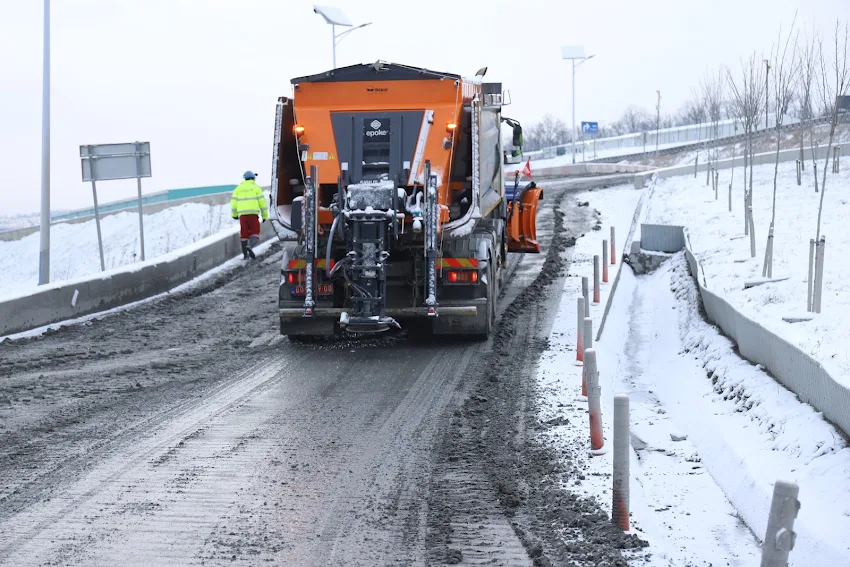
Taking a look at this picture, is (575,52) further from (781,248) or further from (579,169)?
(781,248)

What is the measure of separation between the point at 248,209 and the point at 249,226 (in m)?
0.51

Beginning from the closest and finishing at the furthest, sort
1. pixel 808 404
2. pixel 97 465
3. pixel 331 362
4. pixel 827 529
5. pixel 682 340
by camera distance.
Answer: pixel 827 529
pixel 97 465
pixel 808 404
pixel 331 362
pixel 682 340

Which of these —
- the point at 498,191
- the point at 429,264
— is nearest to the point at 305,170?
the point at 429,264

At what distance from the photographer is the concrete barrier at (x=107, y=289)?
44.8ft

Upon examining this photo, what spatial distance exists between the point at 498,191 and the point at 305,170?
3551 millimetres

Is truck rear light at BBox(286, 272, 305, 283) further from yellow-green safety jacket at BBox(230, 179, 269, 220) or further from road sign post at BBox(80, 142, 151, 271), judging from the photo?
yellow-green safety jacket at BBox(230, 179, 269, 220)

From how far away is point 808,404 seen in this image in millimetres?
8195

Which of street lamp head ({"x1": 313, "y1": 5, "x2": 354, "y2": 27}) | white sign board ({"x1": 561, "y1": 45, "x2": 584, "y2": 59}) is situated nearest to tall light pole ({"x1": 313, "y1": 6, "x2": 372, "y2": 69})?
street lamp head ({"x1": 313, "y1": 5, "x2": 354, "y2": 27})

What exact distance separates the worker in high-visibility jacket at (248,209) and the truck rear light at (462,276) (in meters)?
8.42

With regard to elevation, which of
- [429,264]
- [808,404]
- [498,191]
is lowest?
[808,404]

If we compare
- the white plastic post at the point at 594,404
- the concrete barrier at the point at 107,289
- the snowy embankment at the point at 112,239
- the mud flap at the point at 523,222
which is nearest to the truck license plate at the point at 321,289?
the concrete barrier at the point at 107,289

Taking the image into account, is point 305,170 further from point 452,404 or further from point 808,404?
point 808,404

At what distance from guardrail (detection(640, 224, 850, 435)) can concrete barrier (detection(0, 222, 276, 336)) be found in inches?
354

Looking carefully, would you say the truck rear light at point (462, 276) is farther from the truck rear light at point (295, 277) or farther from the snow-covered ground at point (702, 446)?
the truck rear light at point (295, 277)
